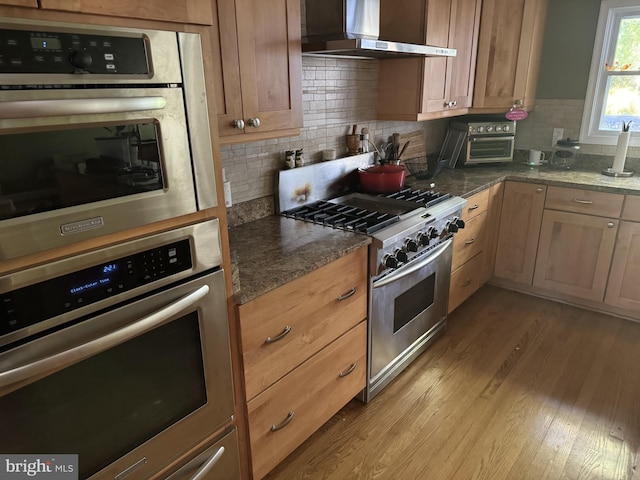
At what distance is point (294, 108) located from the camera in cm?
185

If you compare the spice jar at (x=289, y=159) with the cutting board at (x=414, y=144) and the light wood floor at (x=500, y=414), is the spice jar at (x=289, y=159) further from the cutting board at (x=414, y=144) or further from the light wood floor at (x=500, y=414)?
the light wood floor at (x=500, y=414)

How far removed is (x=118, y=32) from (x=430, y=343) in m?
2.34

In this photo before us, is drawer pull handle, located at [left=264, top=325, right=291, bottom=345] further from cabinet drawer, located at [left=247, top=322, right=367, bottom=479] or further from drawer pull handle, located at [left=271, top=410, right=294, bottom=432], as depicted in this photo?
drawer pull handle, located at [left=271, top=410, right=294, bottom=432]

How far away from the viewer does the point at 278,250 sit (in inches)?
70.4

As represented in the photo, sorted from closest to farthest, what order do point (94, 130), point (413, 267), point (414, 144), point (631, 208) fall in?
point (94, 130) < point (413, 267) < point (631, 208) < point (414, 144)

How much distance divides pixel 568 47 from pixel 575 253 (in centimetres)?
156

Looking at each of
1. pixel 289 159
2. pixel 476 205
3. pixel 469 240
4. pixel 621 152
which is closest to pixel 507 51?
pixel 621 152

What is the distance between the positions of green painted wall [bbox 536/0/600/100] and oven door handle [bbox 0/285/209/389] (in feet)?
10.9

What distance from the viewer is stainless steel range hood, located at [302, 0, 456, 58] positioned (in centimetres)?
197

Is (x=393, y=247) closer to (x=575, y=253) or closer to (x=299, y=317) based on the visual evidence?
(x=299, y=317)

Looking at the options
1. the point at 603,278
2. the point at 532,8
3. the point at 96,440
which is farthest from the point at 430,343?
the point at 532,8

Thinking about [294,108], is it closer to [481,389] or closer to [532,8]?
[481,389]

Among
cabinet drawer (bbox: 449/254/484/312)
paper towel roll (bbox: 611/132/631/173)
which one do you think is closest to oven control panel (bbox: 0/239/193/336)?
cabinet drawer (bbox: 449/254/484/312)

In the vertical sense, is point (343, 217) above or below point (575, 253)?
above
